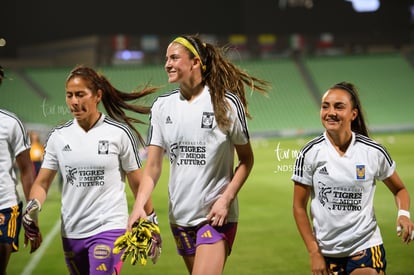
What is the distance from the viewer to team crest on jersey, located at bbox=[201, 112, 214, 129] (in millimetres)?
3846

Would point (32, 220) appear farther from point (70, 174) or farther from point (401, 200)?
point (401, 200)

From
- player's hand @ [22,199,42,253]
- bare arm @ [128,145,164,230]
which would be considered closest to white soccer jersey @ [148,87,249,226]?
bare arm @ [128,145,164,230]

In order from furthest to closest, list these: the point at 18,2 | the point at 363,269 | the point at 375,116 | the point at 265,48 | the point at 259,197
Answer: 1. the point at 265,48
2. the point at 18,2
3. the point at 375,116
4. the point at 259,197
5. the point at 363,269

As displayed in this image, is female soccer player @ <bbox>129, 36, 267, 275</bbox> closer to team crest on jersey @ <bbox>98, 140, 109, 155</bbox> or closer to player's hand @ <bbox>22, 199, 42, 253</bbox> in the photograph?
team crest on jersey @ <bbox>98, 140, 109, 155</bbox>

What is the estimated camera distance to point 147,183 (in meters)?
3.88

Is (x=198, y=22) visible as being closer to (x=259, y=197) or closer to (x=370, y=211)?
(x=259, y=197)

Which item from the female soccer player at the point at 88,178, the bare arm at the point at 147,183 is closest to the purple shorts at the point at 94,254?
the female soccer player at the point at 88,178

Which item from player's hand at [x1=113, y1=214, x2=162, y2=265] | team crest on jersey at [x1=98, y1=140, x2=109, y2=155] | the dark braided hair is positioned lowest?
player's hand at [x1=113, y1=214, x2=162, y2=265]

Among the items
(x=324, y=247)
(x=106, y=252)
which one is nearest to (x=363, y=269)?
(x=324, y=247)

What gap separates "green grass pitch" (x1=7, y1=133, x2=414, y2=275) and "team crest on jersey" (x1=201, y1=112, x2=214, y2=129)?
75.3 inches

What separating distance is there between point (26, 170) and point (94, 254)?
0.92 m

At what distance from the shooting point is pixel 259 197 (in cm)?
1208

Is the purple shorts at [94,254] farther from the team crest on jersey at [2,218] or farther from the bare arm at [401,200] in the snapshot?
the bare arm at [401,200]

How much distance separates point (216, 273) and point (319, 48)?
3143 cm
